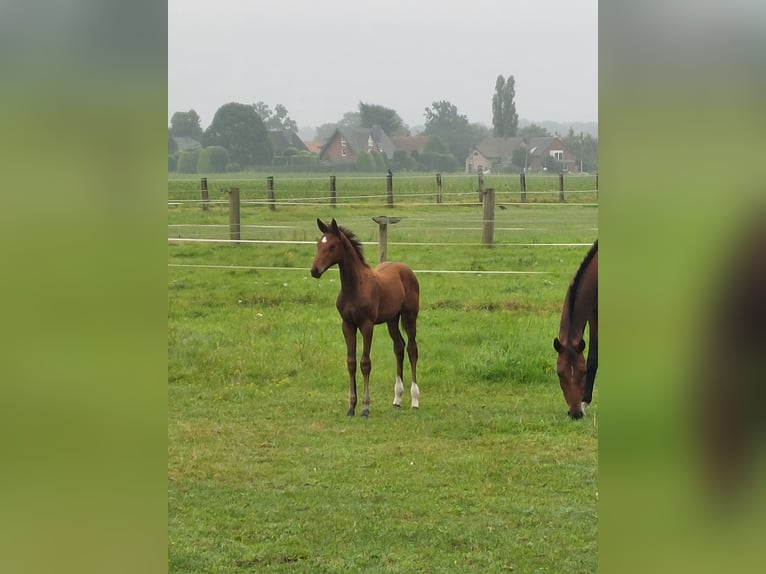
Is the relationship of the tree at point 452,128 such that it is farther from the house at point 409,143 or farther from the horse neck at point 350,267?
the horse neck at point 350,267

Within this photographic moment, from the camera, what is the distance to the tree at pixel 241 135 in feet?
16.4

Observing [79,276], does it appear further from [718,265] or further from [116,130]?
[718,265]

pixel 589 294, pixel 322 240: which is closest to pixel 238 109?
pixel 322 240

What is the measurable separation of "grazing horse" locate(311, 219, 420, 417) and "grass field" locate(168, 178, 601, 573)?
269 millimetres

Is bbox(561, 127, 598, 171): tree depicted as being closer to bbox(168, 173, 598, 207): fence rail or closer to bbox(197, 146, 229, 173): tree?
bbox(197, 146, 229, 173): tree

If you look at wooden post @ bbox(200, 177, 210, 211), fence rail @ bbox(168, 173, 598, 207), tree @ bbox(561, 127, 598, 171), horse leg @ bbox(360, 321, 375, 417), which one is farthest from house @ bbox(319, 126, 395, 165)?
wooden post @ bbox(200, 177, 210, 211)

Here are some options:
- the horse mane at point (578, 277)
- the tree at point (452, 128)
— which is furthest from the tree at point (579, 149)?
the tree at point (452, 128)

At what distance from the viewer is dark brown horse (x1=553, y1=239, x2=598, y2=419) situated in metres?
4.73

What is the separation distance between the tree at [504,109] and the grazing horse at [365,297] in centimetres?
103

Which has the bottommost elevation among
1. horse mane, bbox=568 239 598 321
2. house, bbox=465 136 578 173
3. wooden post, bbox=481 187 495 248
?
horse mane, bbox=568 239 598 321

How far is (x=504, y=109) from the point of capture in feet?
15.2

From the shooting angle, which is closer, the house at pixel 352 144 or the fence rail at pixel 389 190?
the house at pixel 352 144

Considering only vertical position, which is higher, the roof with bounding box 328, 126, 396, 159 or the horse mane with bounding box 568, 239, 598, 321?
the roof with bounding box 328, 126, 396, 159

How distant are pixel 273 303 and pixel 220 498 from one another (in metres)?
3.71
